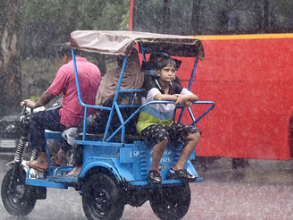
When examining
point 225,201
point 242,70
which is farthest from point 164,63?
point 242,70

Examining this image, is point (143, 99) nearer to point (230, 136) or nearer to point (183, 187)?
point (183, 187)

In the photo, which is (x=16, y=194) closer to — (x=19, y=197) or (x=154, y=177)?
(x=19, y=197)

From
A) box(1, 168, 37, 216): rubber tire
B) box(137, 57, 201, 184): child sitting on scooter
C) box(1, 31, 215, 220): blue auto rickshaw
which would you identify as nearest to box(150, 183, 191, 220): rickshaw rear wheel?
box(1, 31, 215, 220): blue auto rickshaw

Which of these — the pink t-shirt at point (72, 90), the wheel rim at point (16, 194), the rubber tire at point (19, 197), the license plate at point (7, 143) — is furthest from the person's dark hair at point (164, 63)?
the license plate at point (7, 143)

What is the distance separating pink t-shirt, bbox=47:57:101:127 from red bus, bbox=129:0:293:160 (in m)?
4.02

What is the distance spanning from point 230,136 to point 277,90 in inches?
43.4

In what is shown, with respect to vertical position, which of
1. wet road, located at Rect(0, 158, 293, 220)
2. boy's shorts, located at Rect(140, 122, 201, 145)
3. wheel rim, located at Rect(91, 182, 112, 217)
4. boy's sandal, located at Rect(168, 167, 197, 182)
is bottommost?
wet road, located at Rect(0, 158, 293, 220)

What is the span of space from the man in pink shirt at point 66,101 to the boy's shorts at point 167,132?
1020mm

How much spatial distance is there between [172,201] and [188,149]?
74 centimetres

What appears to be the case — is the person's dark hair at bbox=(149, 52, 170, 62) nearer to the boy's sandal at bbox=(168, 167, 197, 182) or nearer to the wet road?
the boy's sandal at bbox=(168, 167, 197, 182)

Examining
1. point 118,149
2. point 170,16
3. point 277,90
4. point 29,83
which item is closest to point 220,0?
point 170,16

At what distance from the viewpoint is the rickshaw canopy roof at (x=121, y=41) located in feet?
23.3

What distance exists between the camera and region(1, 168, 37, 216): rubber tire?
8141 millimetres

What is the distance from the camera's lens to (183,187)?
24.8ft
